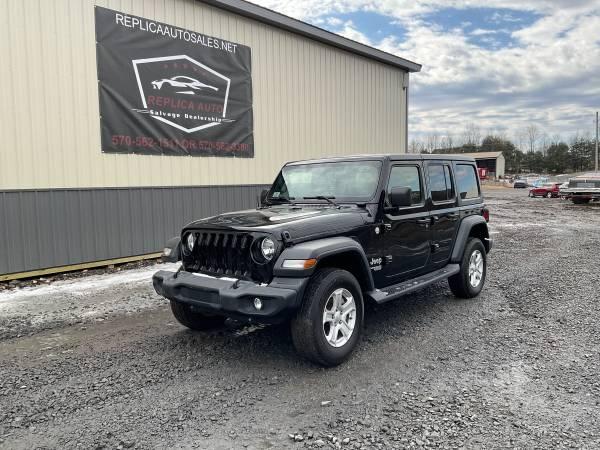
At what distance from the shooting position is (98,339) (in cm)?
493

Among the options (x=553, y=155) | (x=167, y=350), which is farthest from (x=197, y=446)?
(x=553, y=155)

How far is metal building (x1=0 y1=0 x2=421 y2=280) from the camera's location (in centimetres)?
766

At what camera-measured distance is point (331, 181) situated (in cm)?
509

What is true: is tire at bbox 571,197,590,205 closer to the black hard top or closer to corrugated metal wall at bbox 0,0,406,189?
corrugated metal wall at bbox 0,0,406,189

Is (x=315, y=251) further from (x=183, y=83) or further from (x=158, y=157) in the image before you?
(x=183, y=83)

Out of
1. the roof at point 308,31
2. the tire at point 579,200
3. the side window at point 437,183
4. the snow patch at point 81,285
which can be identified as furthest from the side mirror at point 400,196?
the tire at point 579,200

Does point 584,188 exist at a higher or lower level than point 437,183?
lower

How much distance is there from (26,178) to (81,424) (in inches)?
232

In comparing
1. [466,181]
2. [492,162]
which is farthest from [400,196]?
[492,162]

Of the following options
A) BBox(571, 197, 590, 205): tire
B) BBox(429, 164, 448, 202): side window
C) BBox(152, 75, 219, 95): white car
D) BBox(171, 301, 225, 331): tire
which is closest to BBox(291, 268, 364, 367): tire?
BBox(171, 301, 225, 331): tire

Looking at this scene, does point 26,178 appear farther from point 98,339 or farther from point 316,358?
point 316,358

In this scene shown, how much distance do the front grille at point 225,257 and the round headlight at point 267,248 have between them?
90mm

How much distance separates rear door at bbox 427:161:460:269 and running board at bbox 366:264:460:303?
0.39ft

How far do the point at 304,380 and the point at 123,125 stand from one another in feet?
22.6
